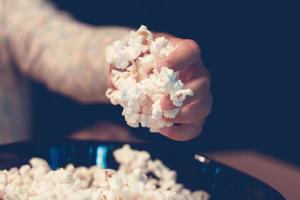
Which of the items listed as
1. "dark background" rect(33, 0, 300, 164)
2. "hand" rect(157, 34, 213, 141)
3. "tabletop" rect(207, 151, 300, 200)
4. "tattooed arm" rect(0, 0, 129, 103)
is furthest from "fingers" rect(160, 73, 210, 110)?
"dark background" rect(33, 0, 300, 164)

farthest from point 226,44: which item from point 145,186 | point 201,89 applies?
point 145,186

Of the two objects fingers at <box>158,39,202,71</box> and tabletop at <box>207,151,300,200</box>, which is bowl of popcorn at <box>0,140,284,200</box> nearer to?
fingers at <box>158,39,202,71</box>

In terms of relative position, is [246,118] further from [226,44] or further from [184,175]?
[184,175]

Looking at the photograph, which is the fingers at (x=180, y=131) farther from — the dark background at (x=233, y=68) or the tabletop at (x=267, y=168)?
the dark background at (x=233, y=68)

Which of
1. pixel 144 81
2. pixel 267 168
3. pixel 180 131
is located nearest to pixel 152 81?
pixel 144 81

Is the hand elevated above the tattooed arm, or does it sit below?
above

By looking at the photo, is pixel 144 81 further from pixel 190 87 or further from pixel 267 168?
pixel 267 168
